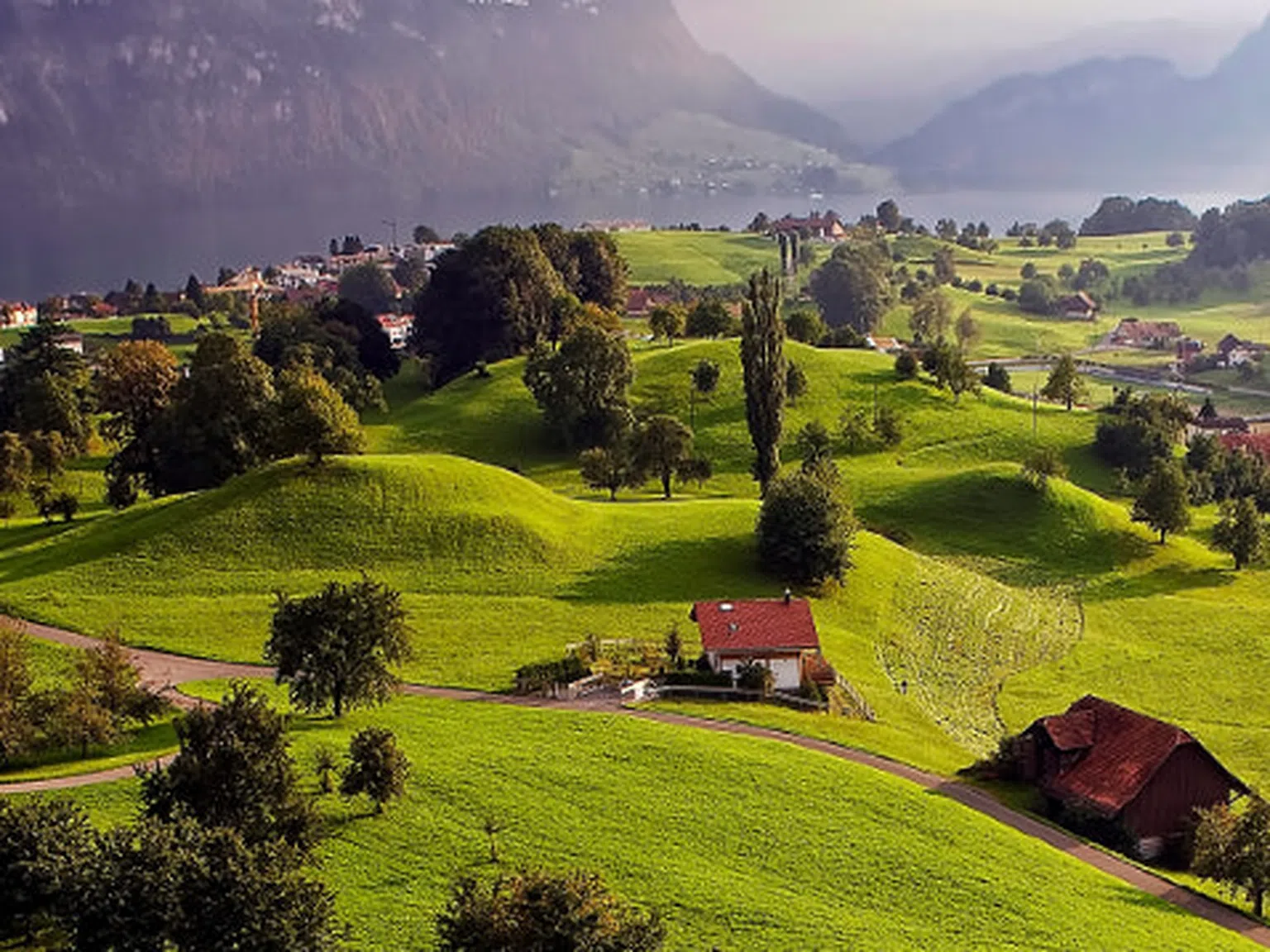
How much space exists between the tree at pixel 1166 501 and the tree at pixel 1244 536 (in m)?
2.85

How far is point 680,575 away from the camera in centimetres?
7250

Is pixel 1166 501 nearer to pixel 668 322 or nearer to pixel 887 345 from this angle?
pixel 668 322

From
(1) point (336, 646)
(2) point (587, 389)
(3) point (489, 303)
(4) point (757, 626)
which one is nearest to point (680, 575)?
(4) point (757, 626)

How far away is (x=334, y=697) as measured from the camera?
4788 centimetres

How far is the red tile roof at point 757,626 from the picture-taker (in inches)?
2275

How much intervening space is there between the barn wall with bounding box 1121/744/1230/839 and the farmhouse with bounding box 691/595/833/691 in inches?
595

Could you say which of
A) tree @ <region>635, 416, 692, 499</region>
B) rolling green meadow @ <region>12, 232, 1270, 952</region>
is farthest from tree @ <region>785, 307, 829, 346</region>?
tree @ <region>635, 416, 692, 499</region>

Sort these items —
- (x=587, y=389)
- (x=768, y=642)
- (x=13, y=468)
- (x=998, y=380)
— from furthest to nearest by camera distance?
(x=998, y=380), (x=587, y=389), (x=13, y=468), (x=768, y=642)

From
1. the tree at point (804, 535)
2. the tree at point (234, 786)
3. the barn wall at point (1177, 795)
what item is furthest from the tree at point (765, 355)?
the tree at point (234, 786)

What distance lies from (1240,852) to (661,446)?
201 ft

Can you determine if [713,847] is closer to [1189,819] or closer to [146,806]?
[146,806]

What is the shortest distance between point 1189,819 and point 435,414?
304 feet

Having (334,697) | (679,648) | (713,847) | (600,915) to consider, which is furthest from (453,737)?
(600,915)

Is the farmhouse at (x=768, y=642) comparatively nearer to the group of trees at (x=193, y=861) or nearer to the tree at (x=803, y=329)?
the group of trees at (x=193, y=861)
